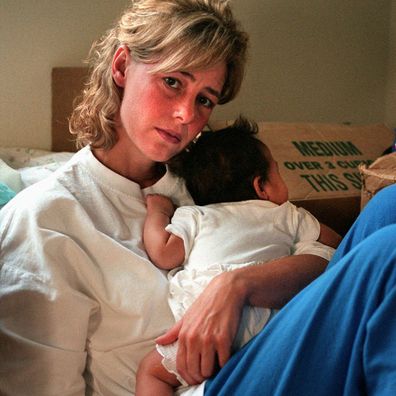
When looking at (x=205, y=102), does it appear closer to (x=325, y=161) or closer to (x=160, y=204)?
(x=160, y=204)

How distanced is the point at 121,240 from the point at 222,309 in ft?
0.96

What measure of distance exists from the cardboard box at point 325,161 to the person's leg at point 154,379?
3.17 ft

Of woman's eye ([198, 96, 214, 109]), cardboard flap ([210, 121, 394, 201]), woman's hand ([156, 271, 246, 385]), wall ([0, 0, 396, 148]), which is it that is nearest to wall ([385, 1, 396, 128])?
wall ([0, 0, 396, 148])

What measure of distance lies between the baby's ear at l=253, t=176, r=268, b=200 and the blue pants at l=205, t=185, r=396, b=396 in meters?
0.52

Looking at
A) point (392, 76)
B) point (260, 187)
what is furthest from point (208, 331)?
point (392, 76)

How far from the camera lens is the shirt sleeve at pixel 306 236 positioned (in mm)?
1141

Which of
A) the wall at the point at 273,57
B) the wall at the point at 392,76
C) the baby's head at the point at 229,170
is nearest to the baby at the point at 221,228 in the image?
the baby's head at the point at 229,170

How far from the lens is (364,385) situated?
0.67 meters

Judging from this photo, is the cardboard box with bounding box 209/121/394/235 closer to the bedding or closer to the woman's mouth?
the bedding

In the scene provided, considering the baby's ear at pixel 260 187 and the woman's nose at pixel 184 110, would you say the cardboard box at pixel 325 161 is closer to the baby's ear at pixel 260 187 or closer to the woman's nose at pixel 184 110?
the baby's ear at pixel 260 187

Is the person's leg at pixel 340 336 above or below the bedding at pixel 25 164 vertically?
→ above

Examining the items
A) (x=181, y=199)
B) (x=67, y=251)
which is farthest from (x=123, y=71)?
(x=67, y=251)

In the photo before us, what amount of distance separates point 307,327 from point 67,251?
1.56ft

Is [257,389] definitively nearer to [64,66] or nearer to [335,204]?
[335,204]
